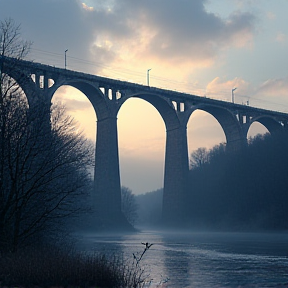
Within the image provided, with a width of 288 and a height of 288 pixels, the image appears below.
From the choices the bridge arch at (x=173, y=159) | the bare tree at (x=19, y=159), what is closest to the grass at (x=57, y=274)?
the bare tree at (x=19, y=159)

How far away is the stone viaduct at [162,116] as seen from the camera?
4884 centimetres

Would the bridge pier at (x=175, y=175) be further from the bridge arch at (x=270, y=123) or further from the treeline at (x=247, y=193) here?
the bridge arch at (x=270, y=123)

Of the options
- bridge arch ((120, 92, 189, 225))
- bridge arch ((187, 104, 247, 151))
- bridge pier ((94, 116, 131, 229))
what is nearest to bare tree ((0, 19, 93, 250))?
bridge pier ((94, 116, 131, 229))

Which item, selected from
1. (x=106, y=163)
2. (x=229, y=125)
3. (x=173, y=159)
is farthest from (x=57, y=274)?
(x=229, y=125)

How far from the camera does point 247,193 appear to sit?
60.2 m

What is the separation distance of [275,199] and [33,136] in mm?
46810

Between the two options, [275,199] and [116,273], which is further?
[275,199]

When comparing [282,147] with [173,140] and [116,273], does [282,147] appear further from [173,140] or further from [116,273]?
[116,273]

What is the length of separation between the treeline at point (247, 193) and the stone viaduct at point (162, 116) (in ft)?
8.38

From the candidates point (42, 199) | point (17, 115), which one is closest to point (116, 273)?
point (42, 199)

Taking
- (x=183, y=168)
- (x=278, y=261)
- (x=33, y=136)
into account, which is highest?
(x=183, y=168)

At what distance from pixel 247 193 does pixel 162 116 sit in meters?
15.3

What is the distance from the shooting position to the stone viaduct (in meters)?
48.8

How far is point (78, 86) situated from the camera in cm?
5066
